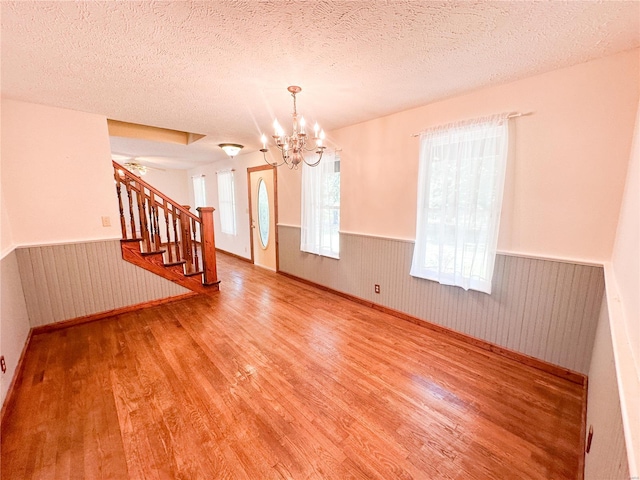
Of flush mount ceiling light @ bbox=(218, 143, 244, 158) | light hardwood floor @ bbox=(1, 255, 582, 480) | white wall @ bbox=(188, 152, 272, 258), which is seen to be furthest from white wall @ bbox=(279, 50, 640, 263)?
white wall @ bbox=(188, 152, 272, 258)

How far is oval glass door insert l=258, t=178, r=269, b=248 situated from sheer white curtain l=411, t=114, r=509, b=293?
10.5 feet

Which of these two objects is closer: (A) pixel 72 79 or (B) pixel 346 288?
(A) pixel 72 79

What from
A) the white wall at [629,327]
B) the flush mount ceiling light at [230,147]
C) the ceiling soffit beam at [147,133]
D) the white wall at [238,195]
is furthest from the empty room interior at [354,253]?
the white wall at [238,195]

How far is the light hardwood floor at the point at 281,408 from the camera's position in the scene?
1.38 metres

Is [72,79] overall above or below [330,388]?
above

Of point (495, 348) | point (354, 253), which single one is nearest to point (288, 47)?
point (354, 253)

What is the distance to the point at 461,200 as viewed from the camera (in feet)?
7.84

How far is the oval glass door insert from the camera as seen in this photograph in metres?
5.15

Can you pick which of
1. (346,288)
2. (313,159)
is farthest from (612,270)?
(313,159)

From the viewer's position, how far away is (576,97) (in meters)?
1.87

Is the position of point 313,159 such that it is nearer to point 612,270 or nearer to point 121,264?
point 121,264

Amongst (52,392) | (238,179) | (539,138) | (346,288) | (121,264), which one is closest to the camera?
(52,392)

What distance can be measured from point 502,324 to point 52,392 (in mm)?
3575

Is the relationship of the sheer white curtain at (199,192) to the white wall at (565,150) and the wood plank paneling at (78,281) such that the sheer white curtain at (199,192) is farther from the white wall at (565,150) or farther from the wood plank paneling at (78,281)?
the white wall at (565,150)
